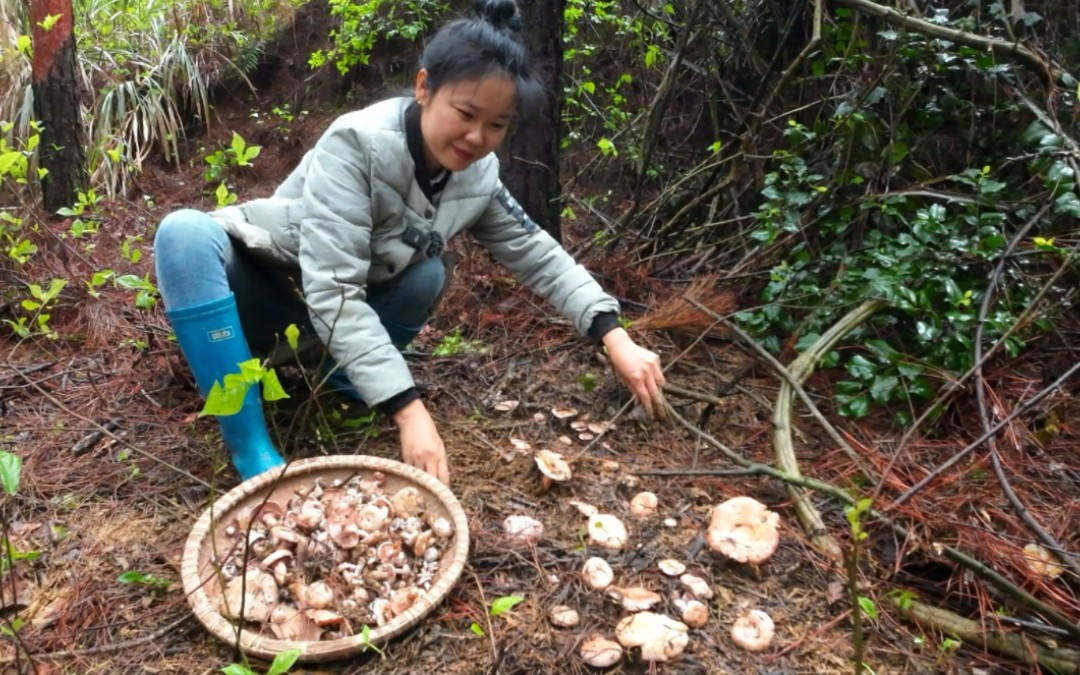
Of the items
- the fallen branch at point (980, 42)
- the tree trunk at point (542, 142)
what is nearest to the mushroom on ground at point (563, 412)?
the tree trunk at point (542, 142)

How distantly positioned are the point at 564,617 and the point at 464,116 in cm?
119

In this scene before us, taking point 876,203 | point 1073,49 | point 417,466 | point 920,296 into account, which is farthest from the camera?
point 1073,49

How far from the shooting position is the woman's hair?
176 centimetres

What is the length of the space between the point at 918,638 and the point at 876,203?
151cm

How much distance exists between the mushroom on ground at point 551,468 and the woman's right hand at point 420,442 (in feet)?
0.87

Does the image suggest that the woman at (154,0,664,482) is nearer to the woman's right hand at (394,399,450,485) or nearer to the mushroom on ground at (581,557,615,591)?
the woman's right hand at (394,399,450,485)

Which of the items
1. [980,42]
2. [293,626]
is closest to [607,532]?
[293,626]

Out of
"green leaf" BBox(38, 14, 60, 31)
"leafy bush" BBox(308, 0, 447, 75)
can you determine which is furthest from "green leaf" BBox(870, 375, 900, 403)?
"green leaf" BBox(38, 14, 60, 31)

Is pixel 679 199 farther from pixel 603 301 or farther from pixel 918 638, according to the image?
pixel 918 638

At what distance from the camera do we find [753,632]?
58.6 inches

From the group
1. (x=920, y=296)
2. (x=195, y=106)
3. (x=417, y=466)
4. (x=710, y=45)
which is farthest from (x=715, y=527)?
(x=195, y=106)

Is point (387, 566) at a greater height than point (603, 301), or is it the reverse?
point (603, 301)

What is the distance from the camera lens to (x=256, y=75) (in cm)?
607

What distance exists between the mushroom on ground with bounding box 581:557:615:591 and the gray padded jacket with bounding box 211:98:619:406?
609 mm
